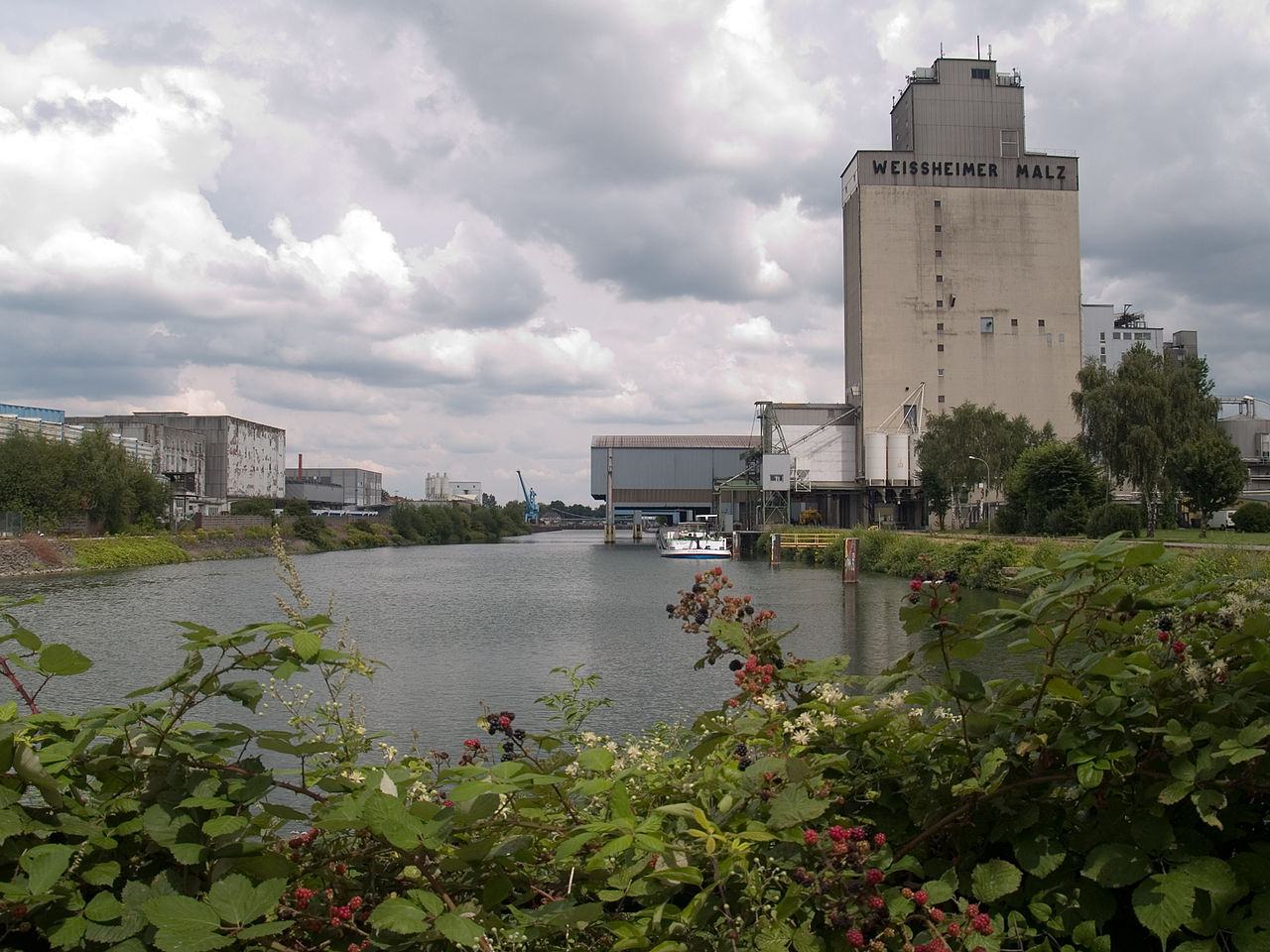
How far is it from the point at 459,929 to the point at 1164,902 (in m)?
1.61

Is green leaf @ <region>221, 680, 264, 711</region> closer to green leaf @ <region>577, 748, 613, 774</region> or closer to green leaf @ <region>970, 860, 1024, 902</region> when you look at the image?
green leaf @ <region>577, 748, 613, 774</region>

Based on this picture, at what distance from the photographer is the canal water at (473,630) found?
1392 cm

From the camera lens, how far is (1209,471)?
37.6 meters

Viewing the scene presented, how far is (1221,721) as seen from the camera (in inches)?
93.7

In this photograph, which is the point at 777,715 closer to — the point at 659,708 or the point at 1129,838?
the point at 1129,838

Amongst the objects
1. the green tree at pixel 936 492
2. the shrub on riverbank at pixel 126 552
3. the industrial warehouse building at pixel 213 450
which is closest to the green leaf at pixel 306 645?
the shrub on riverbank at pixel 126 552

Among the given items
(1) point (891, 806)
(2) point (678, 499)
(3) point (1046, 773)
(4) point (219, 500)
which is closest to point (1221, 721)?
(3) point (1046, 773)

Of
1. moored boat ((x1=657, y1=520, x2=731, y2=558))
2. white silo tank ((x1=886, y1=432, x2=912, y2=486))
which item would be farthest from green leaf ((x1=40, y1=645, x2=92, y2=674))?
white silo tank ((x1=886, y1=432, x2=912, y2=486))

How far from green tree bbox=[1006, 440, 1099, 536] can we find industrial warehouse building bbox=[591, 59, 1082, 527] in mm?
24478

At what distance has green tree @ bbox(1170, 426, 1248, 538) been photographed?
37.5 metres

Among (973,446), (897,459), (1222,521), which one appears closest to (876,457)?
(897,459)

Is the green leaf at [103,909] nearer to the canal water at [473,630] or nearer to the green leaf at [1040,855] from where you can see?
the canal water at [473,630]

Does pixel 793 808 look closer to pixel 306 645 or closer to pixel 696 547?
pixel 306 645

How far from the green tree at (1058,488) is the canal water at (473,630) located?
8933mm
